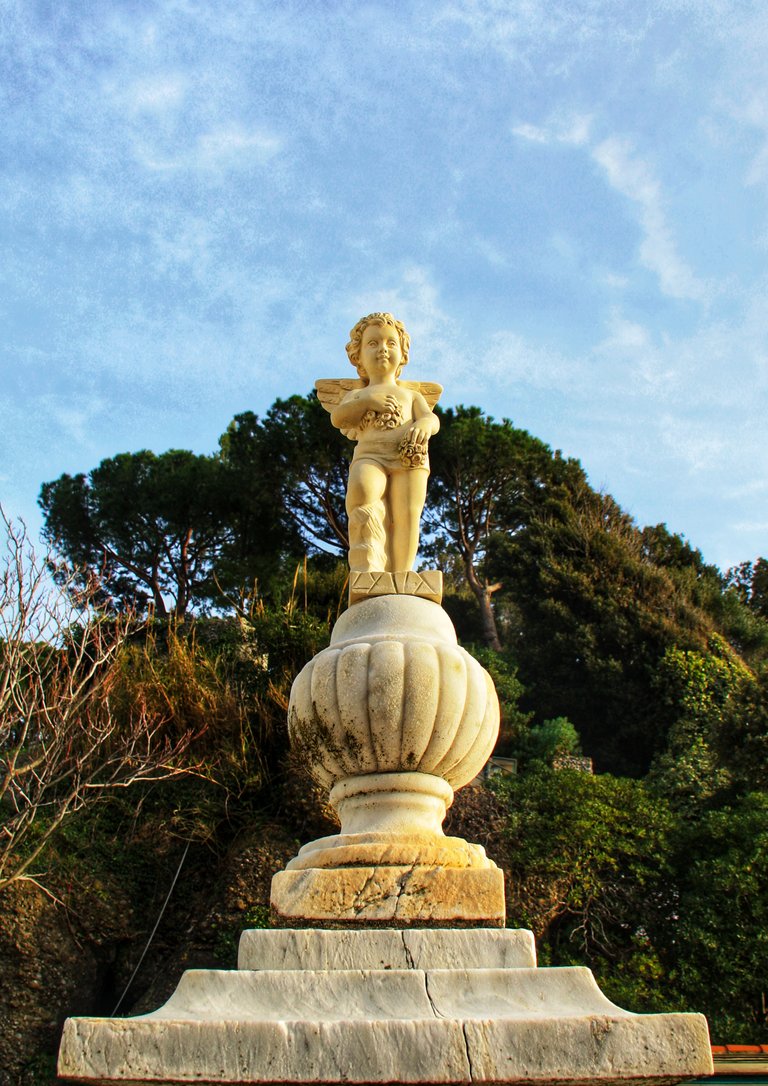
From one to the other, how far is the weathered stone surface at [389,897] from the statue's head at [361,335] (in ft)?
9.34

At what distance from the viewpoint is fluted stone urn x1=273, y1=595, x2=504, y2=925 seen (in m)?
3.41

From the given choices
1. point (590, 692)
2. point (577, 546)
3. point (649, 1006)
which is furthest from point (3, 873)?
point (577, 546)

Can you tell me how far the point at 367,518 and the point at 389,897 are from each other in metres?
1.99

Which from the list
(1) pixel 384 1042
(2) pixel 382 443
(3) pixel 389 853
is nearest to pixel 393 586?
(2) pixel 382 443

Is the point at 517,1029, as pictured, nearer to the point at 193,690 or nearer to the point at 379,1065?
the point at 379,1065

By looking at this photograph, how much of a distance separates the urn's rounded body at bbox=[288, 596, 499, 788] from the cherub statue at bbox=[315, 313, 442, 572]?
92 cm

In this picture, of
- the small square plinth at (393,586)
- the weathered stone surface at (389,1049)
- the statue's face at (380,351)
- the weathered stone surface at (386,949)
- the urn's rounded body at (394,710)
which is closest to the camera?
the weathered stone surface at (389,1049)

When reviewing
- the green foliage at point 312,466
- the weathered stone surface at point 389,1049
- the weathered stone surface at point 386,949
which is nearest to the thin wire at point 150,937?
the weathered stone surface at point 386,949

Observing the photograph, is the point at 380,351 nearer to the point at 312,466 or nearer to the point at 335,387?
the point at 335,387

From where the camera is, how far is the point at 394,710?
12.0 feet

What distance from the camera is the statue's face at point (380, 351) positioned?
5148mm

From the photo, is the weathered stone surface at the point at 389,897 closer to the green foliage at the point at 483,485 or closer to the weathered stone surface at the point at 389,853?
the weathered stone surface at the point at 389,853

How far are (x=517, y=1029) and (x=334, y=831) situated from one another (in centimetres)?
652

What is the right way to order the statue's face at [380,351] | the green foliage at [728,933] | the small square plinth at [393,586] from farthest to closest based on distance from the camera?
the green foliage at [728,933]
the statue's face at [380,351]
the small square plinth at [393,586]
